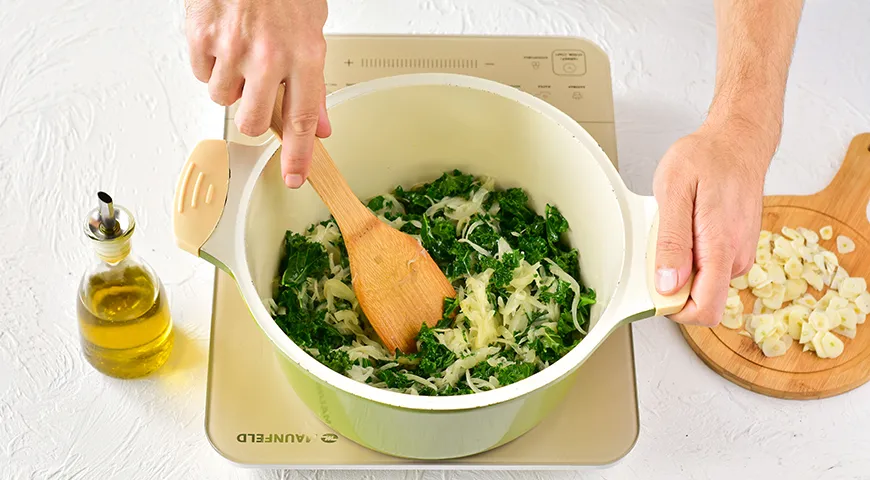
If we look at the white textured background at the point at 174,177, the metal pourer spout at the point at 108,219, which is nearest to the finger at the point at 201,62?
the metal pourer spout at the point at 108,219

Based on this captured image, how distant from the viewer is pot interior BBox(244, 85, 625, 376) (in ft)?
A: 4.57

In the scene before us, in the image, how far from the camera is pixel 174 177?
1725 millimetres

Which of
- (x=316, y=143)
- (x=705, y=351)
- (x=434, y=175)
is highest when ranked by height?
(x=316, y=143)

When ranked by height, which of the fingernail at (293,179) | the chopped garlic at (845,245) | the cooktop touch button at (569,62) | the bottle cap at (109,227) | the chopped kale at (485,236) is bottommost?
the chopped garlic at (845,245)

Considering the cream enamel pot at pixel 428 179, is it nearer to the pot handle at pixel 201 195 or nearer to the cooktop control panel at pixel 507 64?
the pot handle at pixel 201 195

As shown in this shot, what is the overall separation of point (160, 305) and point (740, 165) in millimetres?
954

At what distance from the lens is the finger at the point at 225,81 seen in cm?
120

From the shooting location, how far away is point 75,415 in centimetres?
148

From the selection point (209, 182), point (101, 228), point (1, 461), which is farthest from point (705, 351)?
point (1, 461)

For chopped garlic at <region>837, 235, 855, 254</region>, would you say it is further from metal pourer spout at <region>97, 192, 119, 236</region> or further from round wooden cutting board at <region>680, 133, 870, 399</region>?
metal pourer spout at <region>97, 192, 119, 236</region>

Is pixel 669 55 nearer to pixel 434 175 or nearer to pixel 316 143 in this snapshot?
pixel 434 175

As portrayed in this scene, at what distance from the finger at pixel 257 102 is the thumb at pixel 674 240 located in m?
0.58

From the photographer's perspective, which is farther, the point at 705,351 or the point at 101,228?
the point at 705,351

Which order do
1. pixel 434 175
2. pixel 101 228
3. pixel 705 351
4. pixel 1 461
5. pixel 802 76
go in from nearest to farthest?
pixel 101 228 < pixel 1 461 < pixel 705 351 < pixel 434 175 < pixel 802 76
